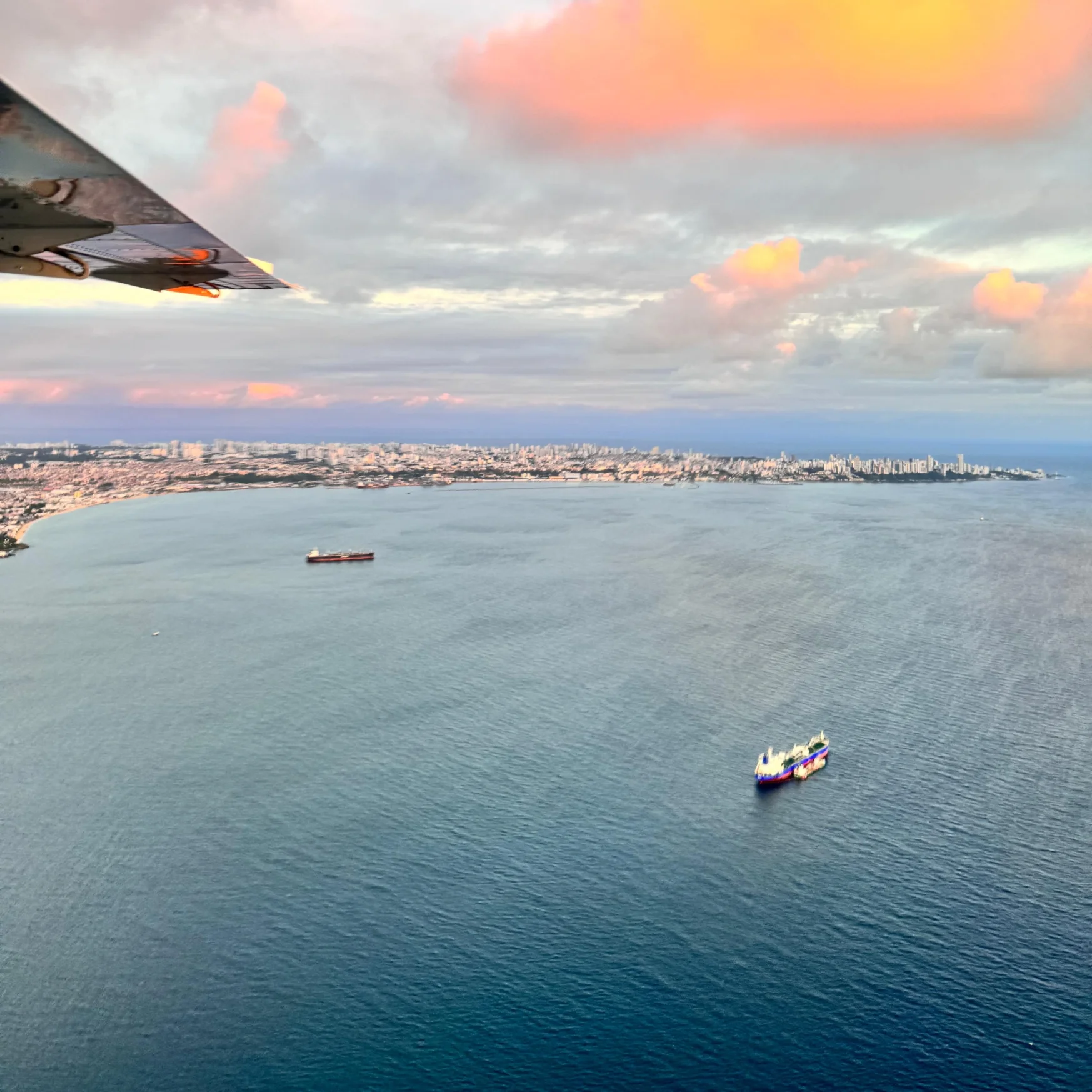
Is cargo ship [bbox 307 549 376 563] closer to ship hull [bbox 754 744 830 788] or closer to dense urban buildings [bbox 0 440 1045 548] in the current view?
dense urban buildings [bbox 0 440 1045 548]

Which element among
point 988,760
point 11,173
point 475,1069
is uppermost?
point 11,173

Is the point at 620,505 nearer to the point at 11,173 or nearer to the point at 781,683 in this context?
the point at 781,683

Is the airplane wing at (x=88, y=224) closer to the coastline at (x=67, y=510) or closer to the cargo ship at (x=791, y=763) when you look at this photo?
the cargo ship at (x=791, y=763)

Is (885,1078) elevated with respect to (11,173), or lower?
lower

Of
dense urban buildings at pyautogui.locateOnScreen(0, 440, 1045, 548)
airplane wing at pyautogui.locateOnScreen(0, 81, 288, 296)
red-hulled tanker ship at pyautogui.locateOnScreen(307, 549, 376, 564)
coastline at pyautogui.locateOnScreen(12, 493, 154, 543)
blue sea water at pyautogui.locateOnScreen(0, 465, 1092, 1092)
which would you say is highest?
airplane wing at pyautogui.locateOnScreen(0, 81, 288, 296)

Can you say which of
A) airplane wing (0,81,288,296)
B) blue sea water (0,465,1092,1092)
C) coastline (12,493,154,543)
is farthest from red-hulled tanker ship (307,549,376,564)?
airplane wing (0,81,288,296)

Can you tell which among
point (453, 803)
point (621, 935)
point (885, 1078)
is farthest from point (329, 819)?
point (885, 1078)
